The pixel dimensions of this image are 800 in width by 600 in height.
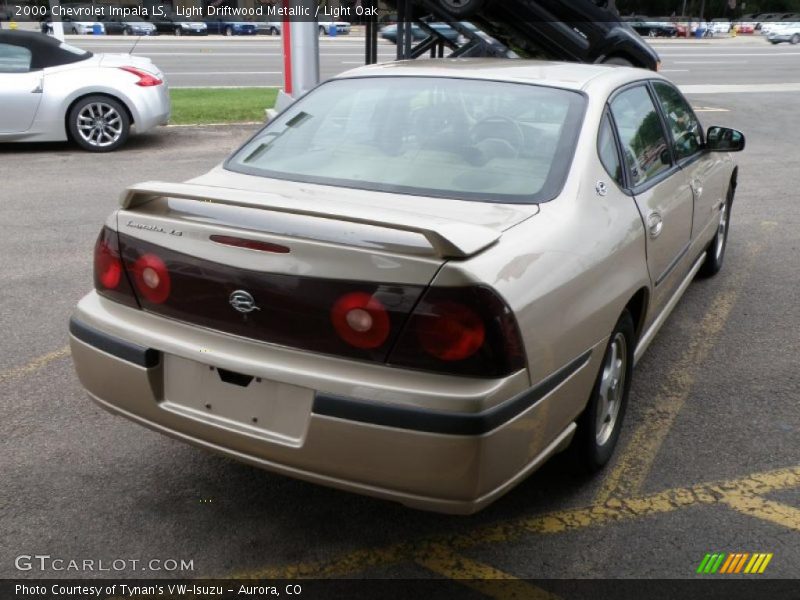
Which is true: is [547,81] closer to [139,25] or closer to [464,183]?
[464,183]

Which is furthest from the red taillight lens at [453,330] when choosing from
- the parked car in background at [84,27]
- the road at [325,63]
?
the parked car in background at [84,27]

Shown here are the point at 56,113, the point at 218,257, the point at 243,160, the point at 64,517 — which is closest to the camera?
the point at 218,257

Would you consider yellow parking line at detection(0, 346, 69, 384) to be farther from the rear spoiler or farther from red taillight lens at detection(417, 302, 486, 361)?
red taillight lens at detection(417, 302, 486, 361)

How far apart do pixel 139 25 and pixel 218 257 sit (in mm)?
43880

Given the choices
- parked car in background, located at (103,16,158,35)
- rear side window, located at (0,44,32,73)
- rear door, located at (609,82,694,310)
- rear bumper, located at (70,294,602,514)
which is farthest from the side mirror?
parked car in background, located at (103,16,158,35)

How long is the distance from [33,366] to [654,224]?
3.10m

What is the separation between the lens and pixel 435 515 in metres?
2.98

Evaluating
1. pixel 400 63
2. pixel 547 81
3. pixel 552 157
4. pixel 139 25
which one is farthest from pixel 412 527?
pixel 139 25

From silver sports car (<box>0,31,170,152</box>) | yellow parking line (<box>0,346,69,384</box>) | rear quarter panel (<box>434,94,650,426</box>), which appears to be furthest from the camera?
silver sports car (<box>0,31,170,152</box>)

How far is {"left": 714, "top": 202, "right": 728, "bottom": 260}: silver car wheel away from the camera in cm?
559

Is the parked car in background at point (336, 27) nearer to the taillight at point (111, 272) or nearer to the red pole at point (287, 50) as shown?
the red pole at point (287, 50)

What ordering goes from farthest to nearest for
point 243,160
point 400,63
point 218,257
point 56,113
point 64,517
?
point 56,113, point 400,63, point 243,160, point 64,517, point 218,257

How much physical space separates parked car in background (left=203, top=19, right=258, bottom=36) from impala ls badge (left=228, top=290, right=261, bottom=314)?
46.3 metres

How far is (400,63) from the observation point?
3898 millimetres
